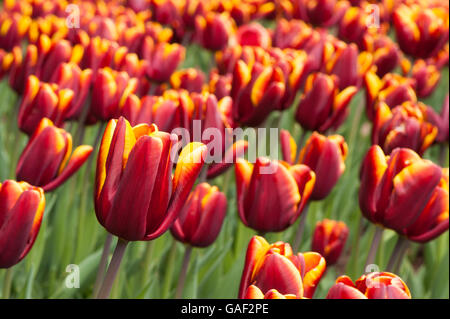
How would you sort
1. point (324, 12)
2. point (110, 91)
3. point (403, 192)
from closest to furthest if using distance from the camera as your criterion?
point (403, 192), point (110, 91), point (324, 12)

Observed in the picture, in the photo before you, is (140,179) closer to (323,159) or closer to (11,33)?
(323,159)

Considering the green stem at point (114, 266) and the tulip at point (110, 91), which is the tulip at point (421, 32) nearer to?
the tulip at point (110, 91)

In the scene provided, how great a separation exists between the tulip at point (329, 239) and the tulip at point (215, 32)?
144 centimetres

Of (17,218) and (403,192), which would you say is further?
(403,192)

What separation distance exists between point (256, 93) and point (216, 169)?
398mm

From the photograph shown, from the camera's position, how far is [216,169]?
1757 millimetres

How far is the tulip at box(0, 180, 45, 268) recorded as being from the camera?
1.22 meters

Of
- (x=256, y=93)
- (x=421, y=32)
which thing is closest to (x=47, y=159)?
(x=256, y=93)

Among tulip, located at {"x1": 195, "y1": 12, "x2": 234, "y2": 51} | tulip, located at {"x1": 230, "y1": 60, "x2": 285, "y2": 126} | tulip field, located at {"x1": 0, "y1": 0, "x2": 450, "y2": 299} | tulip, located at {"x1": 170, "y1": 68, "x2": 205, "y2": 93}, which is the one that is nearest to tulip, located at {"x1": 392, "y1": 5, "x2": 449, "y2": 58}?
tulip field, located at {"x1": 0, "y1": 0, "x2": 450, "y2": 299}

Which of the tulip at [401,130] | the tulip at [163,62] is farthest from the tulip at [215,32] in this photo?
the tulip at [401,130]

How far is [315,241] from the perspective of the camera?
2.13m

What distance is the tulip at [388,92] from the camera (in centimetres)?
233
